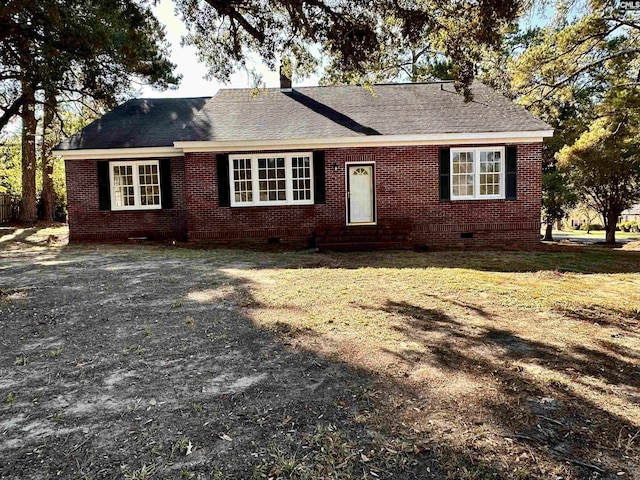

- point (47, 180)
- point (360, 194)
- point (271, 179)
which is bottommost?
point (360, 194)

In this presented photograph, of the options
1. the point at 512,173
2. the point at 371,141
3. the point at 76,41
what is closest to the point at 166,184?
the point at 76,41

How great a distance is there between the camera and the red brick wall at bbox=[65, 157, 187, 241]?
13.2m

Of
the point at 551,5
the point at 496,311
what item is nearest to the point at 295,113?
the point at 551,5

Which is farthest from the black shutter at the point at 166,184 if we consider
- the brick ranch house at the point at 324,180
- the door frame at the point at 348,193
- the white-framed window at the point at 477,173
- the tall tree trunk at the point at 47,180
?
the tall tree trunk at the point at 47,180

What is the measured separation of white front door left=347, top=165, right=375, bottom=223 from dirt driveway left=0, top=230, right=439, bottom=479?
7.48m

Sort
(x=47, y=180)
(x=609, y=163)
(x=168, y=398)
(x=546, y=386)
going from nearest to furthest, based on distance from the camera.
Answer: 1. (x=168, y=398)
2. (x=546, y=386)
3. (x=609, y=163)
4. (x=47, y=180)

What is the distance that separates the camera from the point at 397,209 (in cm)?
1260

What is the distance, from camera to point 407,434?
102 inches

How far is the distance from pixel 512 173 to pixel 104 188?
12.0 meters

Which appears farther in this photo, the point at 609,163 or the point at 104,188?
the point at 609,163

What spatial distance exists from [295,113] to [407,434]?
12.3 meters

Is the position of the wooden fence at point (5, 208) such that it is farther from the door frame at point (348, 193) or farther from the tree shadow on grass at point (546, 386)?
the tree shadow on grass at point (546, 386)

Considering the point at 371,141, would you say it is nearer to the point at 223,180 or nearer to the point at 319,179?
the point at 319,179

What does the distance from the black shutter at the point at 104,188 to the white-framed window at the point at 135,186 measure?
0.11 meters
